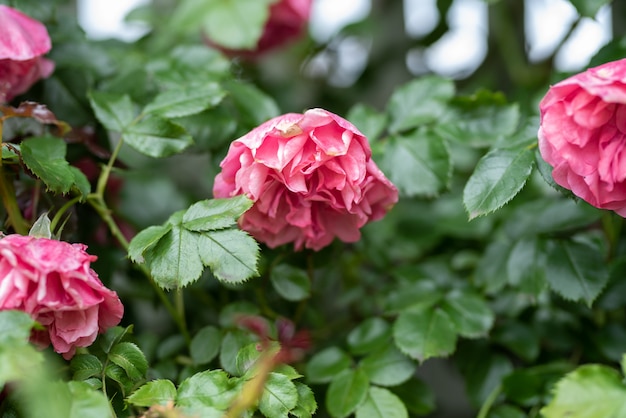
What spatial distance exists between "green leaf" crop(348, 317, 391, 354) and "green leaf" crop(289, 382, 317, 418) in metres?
0.18

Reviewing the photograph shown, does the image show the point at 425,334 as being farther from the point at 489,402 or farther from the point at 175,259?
the point at 175,259

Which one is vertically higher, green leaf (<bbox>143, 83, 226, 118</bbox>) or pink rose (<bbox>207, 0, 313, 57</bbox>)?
green leaf (<bbox>143, 83, 226, 118</bbox>)

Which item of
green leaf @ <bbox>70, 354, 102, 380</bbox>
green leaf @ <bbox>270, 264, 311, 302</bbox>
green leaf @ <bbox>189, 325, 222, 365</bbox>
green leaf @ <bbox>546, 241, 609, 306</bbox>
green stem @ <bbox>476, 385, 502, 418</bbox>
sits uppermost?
green leaf @ <bbox>546, 241, 609, 306</bbox>

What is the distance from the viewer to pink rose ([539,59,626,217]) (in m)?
0.56

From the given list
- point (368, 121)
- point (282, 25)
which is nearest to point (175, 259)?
point (368, 121)

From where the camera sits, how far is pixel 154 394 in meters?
0.57

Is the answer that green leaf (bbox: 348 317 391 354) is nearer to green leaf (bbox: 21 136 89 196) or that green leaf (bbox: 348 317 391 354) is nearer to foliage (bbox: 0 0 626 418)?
foliage (bbox: 0 0 626 418)

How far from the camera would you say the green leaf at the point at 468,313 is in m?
0.77

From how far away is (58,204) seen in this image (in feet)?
2.35

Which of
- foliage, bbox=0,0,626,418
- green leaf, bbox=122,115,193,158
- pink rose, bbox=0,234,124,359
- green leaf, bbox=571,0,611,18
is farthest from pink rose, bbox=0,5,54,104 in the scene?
green leaf, bbox=571,0,611,18

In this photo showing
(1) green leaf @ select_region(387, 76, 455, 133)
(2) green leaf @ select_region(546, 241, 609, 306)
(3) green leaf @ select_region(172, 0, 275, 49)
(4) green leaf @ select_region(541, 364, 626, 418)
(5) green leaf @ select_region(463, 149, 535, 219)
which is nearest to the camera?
(4) green leaf @ select_region(541, 364, 626, 418)

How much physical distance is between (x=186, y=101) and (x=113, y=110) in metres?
0.09

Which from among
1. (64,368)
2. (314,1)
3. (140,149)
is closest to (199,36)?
(314,1)

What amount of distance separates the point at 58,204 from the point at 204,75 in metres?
0.25
